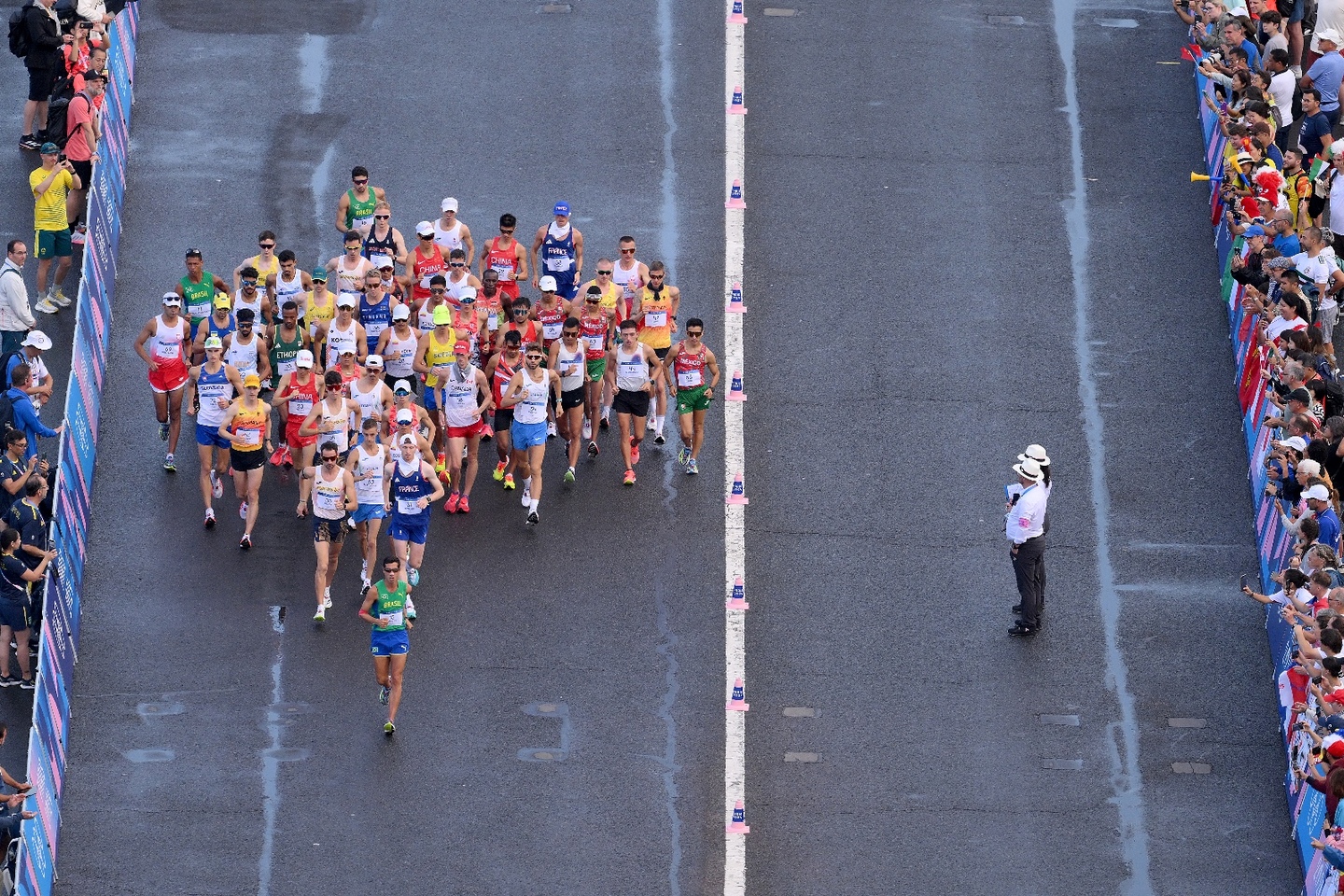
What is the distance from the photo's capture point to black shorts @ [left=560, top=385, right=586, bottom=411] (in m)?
23.6

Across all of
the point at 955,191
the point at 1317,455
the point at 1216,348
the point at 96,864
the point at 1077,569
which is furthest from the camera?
the point at 955,191

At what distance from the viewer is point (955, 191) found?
27625 millimetres

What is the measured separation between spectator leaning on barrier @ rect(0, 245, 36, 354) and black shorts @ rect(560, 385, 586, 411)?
17.3 feet

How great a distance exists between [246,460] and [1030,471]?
24.0 ft

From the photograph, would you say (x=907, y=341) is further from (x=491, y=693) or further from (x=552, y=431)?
(x=491, y=693)

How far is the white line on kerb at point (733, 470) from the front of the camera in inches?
805

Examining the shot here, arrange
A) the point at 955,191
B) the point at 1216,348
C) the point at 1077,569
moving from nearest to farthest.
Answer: the point at 1077,569 → the point at 1216,348 → the point at 955,191

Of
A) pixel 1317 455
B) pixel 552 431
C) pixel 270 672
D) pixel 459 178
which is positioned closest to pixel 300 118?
pixel 459 178

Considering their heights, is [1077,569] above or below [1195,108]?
below

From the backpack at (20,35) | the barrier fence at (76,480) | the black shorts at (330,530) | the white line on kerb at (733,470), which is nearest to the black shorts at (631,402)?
the white line on kerb at (733,470)

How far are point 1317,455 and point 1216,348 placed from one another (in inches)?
170

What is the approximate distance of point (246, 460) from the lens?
22781mm

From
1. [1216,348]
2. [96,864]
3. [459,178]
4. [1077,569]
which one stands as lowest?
[96,864]

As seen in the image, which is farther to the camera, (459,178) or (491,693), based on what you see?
(459,178)
